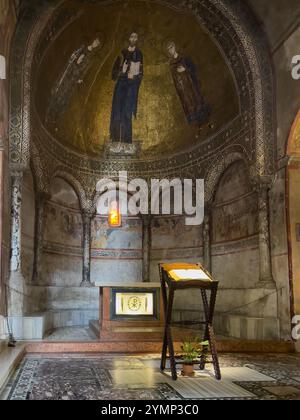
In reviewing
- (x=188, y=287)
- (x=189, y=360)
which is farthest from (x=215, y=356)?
(x=188, y=287)

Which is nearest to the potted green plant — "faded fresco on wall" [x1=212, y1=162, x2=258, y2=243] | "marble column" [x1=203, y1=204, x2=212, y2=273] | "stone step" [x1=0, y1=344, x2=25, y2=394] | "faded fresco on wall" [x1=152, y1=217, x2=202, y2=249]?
"stone step" [x1=0, y1=344, x2=25, y2=394]

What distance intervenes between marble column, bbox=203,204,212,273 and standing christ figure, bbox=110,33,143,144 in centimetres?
378

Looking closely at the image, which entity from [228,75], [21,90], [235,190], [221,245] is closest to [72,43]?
[21,90]

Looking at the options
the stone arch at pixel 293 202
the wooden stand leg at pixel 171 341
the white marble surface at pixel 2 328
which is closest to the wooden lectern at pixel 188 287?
the wooden stand leg at pixel 171 341

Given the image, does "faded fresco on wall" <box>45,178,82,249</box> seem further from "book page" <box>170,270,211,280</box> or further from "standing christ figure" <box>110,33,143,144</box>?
"book page" <box>170,270,211,280</box>

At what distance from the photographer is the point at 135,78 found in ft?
51.9

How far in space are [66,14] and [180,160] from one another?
585 centimetres

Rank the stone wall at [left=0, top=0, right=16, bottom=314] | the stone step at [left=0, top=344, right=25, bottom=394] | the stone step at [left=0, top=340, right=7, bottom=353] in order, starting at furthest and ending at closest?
the stone wall at [left=0, top=0, right=16, bottom=314] → the stone step at [left=0, top=340, right=7, bottom=353] → the stone step at [left=0, top=344, right=25, bottom=394]

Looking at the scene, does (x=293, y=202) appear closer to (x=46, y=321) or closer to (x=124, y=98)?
(x=46, y=321)

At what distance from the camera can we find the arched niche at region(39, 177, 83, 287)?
1489 centimetres

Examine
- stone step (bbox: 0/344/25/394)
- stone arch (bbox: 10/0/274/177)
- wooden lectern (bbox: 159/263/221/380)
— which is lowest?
stone step (bbox: 0/344/25/394)

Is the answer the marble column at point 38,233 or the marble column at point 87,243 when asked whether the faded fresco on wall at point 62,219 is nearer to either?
the marble column at point 87,243

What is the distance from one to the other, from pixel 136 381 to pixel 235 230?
763 cm
